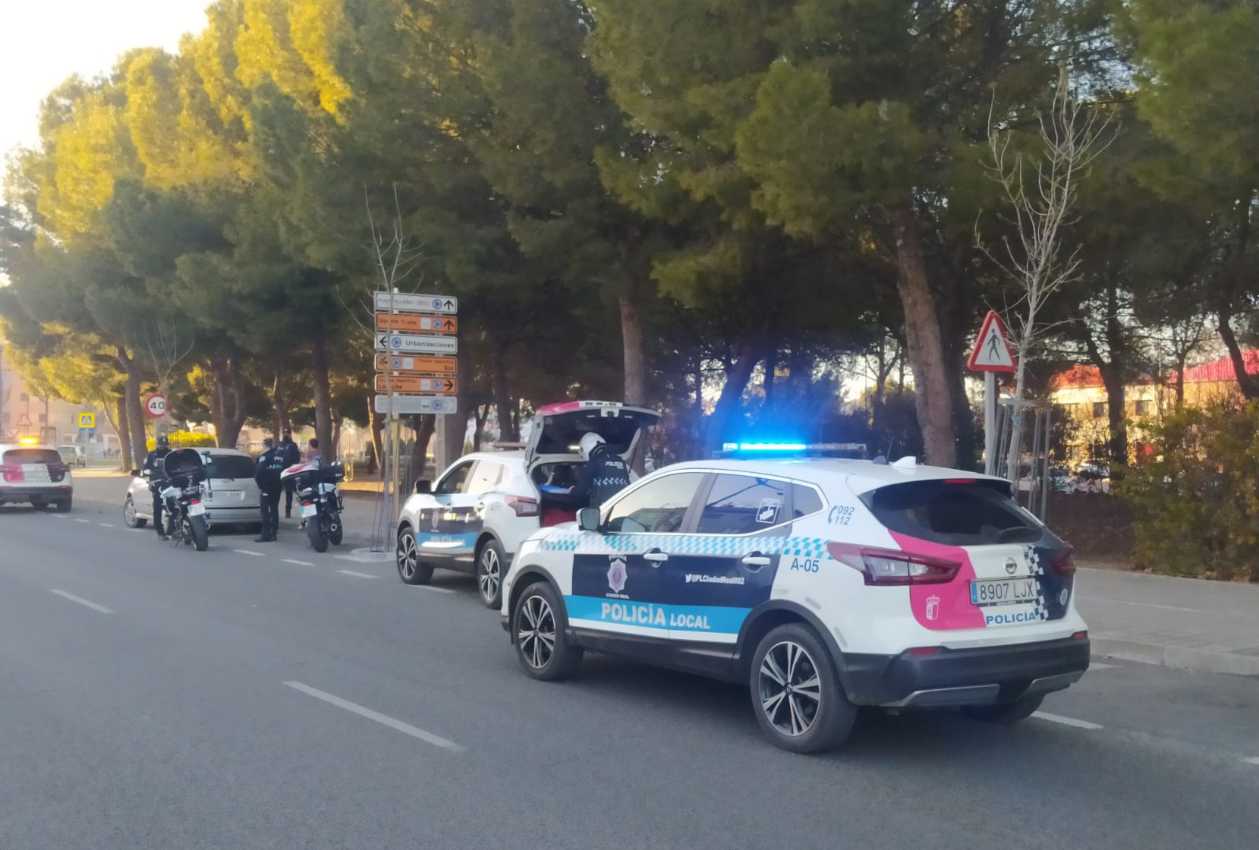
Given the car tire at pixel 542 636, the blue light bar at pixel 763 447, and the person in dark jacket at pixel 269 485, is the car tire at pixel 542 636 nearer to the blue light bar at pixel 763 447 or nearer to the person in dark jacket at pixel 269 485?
the blue light bar at pixel 763 447

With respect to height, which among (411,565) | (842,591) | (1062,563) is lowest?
(411,565)

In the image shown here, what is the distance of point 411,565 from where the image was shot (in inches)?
597

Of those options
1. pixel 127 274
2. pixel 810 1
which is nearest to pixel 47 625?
pixel 810 1

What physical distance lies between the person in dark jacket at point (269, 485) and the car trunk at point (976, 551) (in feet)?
51.0

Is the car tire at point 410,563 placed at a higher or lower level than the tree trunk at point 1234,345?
lower

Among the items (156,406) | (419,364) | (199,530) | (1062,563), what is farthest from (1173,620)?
(156,406)

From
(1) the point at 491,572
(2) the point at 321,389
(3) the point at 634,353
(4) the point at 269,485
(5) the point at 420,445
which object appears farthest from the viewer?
(5) the point at 420,445

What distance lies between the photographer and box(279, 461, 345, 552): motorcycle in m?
18.8

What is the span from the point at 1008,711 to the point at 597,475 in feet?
20.3

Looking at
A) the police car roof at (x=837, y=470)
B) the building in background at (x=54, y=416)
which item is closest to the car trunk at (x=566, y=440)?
the police car roof at (x=837, y=470)

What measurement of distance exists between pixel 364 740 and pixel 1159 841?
4187mm

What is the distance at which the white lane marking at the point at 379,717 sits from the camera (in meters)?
7.04

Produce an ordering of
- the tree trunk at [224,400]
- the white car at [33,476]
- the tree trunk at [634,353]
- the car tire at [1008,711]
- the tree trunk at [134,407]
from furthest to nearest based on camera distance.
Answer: the tree trunk at [134,407]
the tree trunk at [224,400]
the white car at [33,476]
the tree trunk at [634,353]
the car tire at [1008,711]

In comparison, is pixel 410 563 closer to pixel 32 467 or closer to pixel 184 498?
pixel 184 498
